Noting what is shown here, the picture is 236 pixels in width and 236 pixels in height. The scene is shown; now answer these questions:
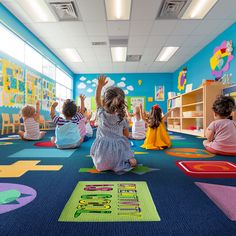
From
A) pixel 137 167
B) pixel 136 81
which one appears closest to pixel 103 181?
pixel 137 167

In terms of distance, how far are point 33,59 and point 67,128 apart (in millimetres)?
3817

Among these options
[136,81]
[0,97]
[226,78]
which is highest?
[136,81]

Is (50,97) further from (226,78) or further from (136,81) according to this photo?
(226,78)

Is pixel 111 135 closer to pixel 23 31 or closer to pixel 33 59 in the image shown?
pixel 23 31

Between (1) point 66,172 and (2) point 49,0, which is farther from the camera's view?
(2) point 49,0

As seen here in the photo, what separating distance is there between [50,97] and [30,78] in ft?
4.92

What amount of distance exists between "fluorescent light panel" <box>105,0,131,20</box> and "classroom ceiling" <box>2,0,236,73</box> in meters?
0.09

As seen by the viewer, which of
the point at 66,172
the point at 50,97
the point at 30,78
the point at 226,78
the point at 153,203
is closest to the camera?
the point at 153,203

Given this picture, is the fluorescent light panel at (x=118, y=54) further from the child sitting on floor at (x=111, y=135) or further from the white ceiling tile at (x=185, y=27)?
the child sitting on floor at (x=111, y=135)

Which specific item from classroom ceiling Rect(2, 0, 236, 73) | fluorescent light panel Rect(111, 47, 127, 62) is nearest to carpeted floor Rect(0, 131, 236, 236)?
classroom ceiling Rect(2, 0, 236, 73)

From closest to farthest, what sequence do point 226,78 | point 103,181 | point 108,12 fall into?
1. point 103,181
2. point 108,12
3. point 226,78

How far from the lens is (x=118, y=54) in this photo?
681 centimetres

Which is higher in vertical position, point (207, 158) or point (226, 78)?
point (226, 78)

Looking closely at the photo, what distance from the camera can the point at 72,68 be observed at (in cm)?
868
